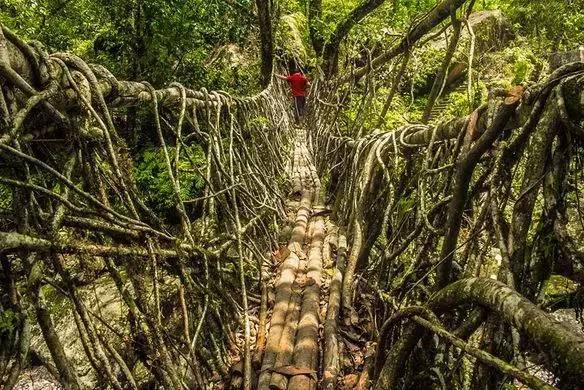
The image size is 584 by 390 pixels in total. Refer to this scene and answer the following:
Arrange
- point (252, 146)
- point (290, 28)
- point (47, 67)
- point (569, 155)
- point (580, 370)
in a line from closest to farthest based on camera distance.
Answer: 1. point (580, 370)
2. point (569, 155)
3. point (47, 67)
4. point (252, 146)
5. point (290, 28)

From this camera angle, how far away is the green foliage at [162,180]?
166 inches

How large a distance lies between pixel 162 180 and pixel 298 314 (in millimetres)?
2034

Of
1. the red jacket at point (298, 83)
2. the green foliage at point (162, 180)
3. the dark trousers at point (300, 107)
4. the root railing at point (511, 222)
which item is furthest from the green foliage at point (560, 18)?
the dark trousers at point (300, 107)

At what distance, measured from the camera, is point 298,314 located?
10.2ft

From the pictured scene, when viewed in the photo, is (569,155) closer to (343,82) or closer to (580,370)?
(580,370)

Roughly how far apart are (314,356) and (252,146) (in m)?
2.70

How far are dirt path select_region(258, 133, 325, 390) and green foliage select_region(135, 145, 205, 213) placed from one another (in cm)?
108

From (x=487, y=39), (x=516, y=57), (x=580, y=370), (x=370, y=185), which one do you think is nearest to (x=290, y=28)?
(x=487, y=39)

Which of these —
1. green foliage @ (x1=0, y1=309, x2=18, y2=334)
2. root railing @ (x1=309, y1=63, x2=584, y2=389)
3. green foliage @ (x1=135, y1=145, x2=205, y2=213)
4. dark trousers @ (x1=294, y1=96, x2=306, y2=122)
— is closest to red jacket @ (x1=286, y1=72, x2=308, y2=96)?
dark trousers @ (x1=294, y1=96, x2=306, y2=122)

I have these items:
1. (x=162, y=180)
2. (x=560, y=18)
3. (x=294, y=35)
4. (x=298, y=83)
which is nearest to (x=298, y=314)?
(x=162, y=180)

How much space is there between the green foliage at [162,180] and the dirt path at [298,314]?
108 cm

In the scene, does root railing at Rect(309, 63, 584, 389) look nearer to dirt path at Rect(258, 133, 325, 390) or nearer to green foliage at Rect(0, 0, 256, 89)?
dirt path at Rect(258, 133, 325, 390)

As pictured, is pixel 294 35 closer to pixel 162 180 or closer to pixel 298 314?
pixel 162 180

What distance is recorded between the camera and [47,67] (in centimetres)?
155
